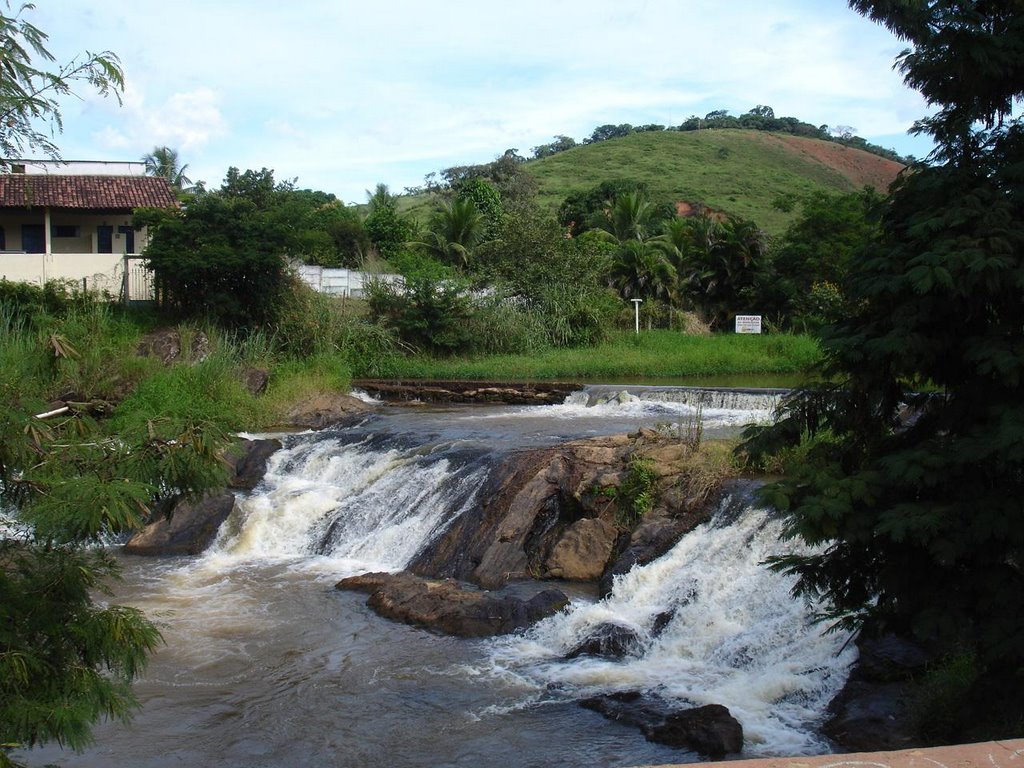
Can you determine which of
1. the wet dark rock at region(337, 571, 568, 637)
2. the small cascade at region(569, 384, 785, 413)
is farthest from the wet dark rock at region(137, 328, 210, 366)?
the wet dark rock at region(337, 571, 568, 637)

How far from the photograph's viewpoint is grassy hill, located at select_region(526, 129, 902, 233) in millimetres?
64125

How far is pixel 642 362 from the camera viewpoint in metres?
28.5

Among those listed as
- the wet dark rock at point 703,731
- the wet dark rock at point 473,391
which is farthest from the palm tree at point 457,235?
the wet dark rock at point 703,731

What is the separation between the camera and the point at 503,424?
1933 cm

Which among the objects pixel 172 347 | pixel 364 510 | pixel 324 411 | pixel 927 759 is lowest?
pixel 364 510

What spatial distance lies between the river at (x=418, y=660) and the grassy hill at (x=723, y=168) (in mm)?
45772

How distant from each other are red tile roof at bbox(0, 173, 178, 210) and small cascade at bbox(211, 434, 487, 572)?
16.4 meters

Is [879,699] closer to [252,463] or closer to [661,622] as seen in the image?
[661,622]

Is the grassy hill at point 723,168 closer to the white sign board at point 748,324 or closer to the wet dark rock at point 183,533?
the white sign board at point 748,324

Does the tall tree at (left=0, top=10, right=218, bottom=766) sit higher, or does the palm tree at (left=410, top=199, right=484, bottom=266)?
the palm tree at (left=410, top=199, right=484, bottom=266)

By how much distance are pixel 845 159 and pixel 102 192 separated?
6838 cm

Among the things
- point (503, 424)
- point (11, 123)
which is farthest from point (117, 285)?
point (11, 123)

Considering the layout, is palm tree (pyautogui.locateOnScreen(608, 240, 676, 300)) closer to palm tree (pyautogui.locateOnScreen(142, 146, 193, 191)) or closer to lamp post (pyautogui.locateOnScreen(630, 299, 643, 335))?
lamp post (pyautogui.locateOnScreen(630, 299, 643, 335))

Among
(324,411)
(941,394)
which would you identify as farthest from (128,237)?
(941,394)
